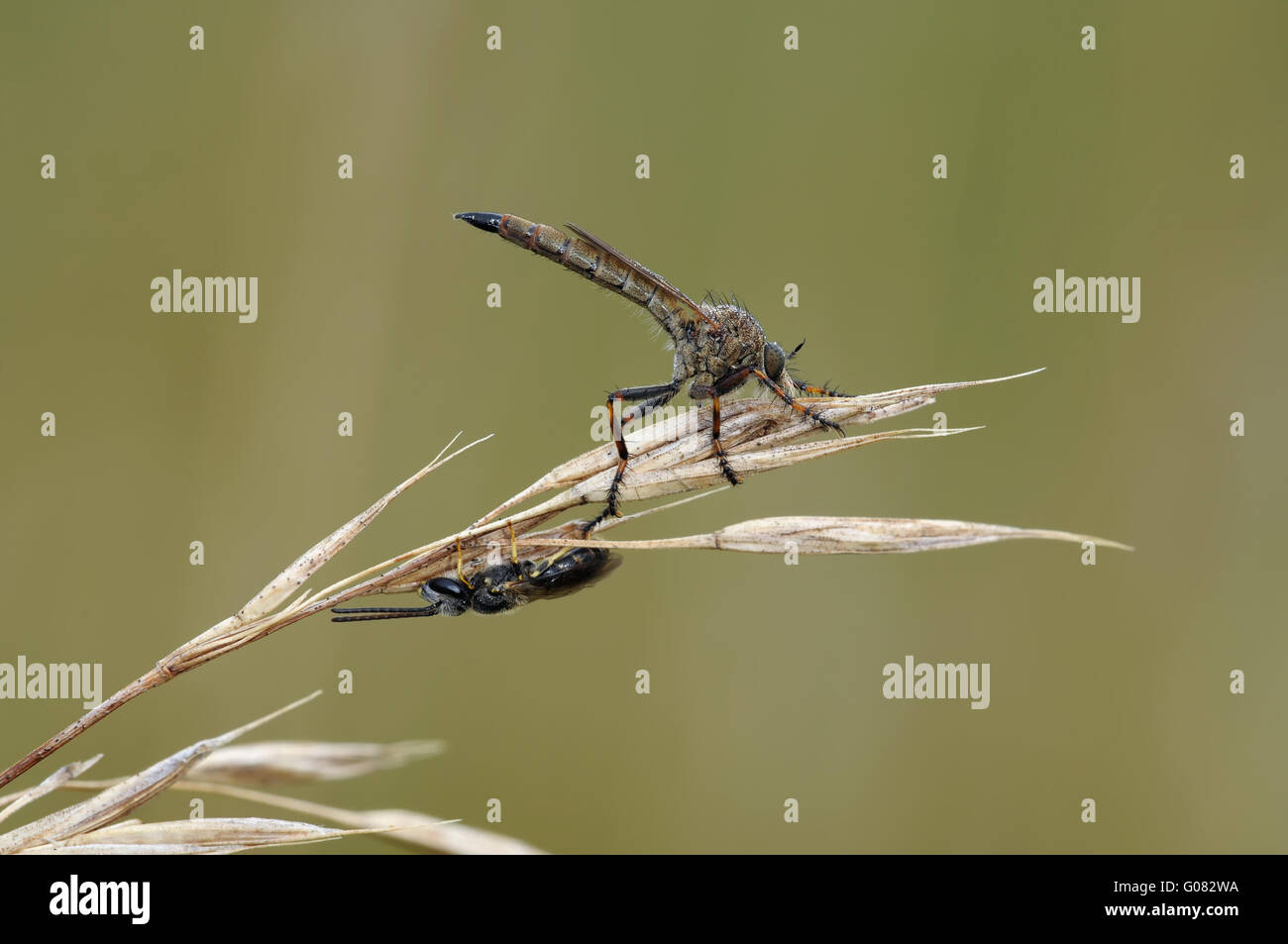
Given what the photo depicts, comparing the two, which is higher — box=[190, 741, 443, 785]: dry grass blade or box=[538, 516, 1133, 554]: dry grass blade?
box=[538, 516, 1133, 554]: dry grass blade

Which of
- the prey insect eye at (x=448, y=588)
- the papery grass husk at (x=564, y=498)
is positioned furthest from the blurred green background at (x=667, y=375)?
the prey insect eye at (x=448, y=588)

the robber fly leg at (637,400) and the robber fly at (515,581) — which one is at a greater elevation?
the robber fly leg at (637,400)

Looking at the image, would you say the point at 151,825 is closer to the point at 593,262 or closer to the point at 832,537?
the point at 832,537

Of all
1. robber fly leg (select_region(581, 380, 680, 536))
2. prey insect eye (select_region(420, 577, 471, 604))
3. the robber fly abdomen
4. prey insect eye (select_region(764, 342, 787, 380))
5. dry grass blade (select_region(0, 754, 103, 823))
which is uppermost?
the robber fly abdomen

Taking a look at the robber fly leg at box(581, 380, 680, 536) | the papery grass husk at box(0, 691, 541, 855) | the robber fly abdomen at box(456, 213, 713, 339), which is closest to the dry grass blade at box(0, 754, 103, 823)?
the papery grass husk at box(0, 691, 541, 855)

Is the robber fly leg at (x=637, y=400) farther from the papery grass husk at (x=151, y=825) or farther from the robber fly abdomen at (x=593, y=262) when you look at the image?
the papery grass husk at (x=151, y=825)

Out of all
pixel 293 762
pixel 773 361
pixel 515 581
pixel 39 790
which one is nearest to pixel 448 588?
pixel 515 581

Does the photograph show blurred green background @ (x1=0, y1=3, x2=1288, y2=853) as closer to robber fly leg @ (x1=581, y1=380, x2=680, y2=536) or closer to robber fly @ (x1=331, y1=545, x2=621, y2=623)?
robber fly leg @ (x1=581, y1=380, x2=680, y2=536)

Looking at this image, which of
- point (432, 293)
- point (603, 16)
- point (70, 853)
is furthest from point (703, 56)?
point (70, 853)
